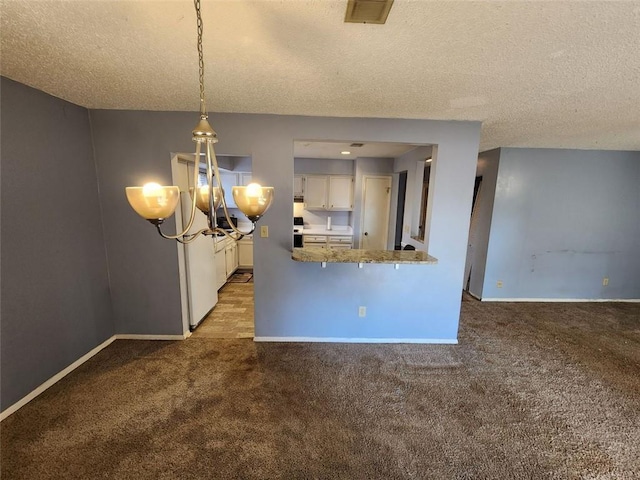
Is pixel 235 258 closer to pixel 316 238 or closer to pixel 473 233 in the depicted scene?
pixel 316 238

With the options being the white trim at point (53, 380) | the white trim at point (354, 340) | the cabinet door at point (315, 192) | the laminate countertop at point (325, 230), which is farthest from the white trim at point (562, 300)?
the white trim at point (53, 380)

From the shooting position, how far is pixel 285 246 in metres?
2.78

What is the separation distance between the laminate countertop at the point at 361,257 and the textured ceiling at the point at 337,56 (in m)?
1.33

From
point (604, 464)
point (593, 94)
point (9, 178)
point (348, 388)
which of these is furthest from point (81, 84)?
point (604, 464)

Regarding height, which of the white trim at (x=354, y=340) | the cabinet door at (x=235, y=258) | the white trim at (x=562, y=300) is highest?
the cabinet door at (x=235, y=258)

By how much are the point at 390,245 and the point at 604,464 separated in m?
3.70

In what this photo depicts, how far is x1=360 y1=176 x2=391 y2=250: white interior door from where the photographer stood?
511cm

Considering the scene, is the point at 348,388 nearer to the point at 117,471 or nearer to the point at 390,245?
the point at 117,471

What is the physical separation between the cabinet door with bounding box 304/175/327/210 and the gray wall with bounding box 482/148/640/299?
2950 millimetres

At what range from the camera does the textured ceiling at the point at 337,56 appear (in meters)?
1.13

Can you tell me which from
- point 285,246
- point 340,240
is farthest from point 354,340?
point 340,240

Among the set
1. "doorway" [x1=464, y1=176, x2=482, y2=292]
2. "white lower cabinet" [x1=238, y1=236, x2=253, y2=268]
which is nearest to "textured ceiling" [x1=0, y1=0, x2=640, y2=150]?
"doorway" [x1=464, y1=176, x2=482, y2=292]

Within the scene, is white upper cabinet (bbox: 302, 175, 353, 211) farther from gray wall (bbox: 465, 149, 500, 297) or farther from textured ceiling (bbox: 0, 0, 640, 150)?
textured ceiling (bbox: 0, 0, 640, 150)

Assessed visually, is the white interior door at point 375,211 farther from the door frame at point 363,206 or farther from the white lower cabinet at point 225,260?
the white lower cabinet at point 225,260
